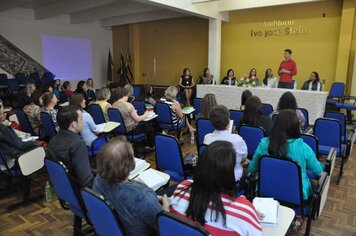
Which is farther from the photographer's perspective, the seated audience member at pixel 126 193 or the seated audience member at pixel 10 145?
the seated audience member at pixel 10 145

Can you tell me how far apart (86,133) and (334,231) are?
289 cm

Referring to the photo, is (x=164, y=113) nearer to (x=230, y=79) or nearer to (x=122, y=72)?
(x=230, y=79)

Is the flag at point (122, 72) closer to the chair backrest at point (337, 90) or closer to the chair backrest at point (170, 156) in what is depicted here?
the chair backrest at point (337, 90)

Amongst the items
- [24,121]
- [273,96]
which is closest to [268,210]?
[24,121]

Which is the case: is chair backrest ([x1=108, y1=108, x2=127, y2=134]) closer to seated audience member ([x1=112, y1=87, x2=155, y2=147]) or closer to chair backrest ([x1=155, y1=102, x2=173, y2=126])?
seated audience member ([x1=112, y1=87, x2=155, y2=147])

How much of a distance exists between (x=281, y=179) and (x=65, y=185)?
1.61 meters

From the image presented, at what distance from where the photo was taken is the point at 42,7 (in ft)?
33.6

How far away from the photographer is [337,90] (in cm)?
712

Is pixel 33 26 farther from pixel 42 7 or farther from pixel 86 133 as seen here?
pixel 86 133

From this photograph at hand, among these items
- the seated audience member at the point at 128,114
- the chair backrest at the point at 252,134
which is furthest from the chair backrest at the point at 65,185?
the seated audience member at the point at 128,114

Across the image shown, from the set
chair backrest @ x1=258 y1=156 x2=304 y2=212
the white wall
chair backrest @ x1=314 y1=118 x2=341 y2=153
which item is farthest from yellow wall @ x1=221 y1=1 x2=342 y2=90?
chair backrest @ x1=258 y1=156 x2=304 y2=212

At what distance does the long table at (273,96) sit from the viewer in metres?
6.38

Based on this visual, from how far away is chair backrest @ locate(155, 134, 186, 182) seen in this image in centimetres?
267

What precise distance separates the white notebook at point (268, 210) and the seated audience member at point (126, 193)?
550mm
